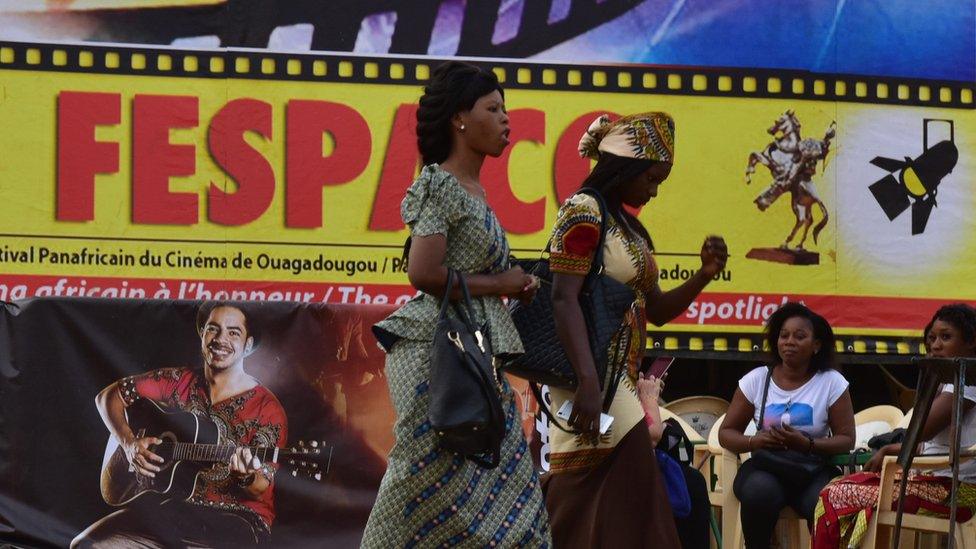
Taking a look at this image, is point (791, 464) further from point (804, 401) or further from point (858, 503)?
point (858, 503)

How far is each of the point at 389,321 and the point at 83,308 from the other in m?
3.28

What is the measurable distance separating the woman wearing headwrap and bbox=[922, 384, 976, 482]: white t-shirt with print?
169cm

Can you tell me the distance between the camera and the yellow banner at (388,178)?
8219 millimetres

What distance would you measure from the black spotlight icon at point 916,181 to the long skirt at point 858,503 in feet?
8.54

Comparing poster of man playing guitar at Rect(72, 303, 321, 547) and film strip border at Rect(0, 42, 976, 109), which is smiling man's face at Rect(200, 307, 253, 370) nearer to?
poster of man playing guitar at Rect(72, 303, 321, 547)

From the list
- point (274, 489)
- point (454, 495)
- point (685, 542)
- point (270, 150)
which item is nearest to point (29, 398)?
point (274, 489)

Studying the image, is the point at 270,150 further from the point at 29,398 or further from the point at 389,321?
the point at 389,321

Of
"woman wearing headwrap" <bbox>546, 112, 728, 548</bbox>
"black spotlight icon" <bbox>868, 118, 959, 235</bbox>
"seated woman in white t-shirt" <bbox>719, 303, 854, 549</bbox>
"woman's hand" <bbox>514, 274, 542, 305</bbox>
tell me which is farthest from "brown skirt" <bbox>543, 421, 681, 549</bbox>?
"black spotlight icon" <bbox>868, 118, 959, 235</bbox>

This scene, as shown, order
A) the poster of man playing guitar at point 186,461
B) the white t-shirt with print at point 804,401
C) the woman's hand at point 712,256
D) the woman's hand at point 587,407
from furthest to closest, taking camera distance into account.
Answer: the poster of man playing guitar at point 186,461, the white t-shirt with print at point 804,401, the woman's hand at point 712,256, the woman's hand at point 587,407

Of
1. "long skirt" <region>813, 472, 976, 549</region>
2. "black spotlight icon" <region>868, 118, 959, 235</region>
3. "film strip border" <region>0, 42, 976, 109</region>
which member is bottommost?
"long skirt" <region>813, 472, 976, 549</region>

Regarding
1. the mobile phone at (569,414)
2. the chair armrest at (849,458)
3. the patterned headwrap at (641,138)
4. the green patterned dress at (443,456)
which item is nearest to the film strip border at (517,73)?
the chair armrest at (849,458)

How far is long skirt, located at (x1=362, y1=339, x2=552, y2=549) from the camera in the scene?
427 centimetres

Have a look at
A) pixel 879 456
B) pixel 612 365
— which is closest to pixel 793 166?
pixel 879 456

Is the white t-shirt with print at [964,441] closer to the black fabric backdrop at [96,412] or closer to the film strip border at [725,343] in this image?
the film strip border at [725,343]
